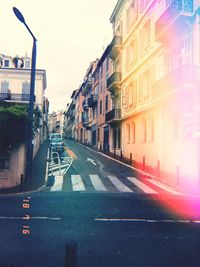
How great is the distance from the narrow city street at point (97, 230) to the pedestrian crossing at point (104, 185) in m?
0.59

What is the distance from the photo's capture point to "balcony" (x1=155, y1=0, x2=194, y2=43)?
16062mm

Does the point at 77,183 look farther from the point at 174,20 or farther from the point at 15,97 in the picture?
the point at 15,97

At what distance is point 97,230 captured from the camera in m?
6.97

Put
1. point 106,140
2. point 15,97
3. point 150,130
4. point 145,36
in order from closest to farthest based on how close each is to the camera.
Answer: point 150,130, point 145,36, point 106,140, point 15,97

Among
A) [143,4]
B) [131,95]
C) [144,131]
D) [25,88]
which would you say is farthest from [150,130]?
[25,88]

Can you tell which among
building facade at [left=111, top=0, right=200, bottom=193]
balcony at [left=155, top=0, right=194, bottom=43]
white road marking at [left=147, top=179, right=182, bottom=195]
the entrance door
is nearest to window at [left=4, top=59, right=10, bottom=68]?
the entrance door

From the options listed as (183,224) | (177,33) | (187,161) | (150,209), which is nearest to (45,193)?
(150,209)

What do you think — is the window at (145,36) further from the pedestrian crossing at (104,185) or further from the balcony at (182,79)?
the pedestrian crossing at (104,185)

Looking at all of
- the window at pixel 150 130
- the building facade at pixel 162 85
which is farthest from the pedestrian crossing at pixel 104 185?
the window at pixel 150 130

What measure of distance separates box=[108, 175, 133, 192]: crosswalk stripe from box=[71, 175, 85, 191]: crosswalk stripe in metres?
1.66

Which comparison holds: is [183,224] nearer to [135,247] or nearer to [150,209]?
[150,209]

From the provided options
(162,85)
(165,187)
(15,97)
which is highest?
(15,97)

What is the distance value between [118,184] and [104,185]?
0.80 meters

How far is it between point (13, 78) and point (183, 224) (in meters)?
38.9
